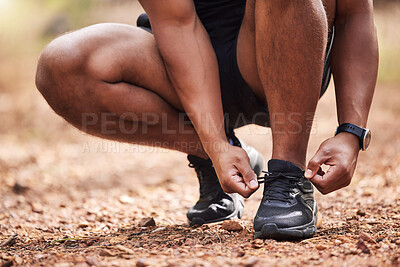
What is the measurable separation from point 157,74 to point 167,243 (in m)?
0.69

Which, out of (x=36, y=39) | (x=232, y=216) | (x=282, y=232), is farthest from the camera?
(x=36, y=39)

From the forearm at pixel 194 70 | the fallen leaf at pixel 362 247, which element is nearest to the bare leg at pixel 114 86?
the forearm at pixel 194 70

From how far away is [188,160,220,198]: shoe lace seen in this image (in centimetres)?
173

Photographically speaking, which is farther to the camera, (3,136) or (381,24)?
(381,24)

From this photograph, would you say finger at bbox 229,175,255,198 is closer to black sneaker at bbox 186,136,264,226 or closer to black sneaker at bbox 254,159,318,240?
black sneaker at bbox 254,159,318,240

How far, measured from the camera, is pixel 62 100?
63.8 inches

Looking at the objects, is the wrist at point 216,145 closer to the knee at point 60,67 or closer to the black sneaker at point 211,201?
the black sneaker at point 211,201

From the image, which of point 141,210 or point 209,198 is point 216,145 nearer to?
point 209,198

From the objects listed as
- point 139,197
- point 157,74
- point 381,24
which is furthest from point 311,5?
point 381,24

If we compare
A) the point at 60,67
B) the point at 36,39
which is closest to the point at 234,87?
the point at 60,67

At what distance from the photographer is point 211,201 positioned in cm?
170

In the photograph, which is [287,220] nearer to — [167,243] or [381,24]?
[167,243]

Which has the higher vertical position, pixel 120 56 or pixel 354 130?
pixel 120 56

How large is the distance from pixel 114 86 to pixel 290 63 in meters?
0.68
